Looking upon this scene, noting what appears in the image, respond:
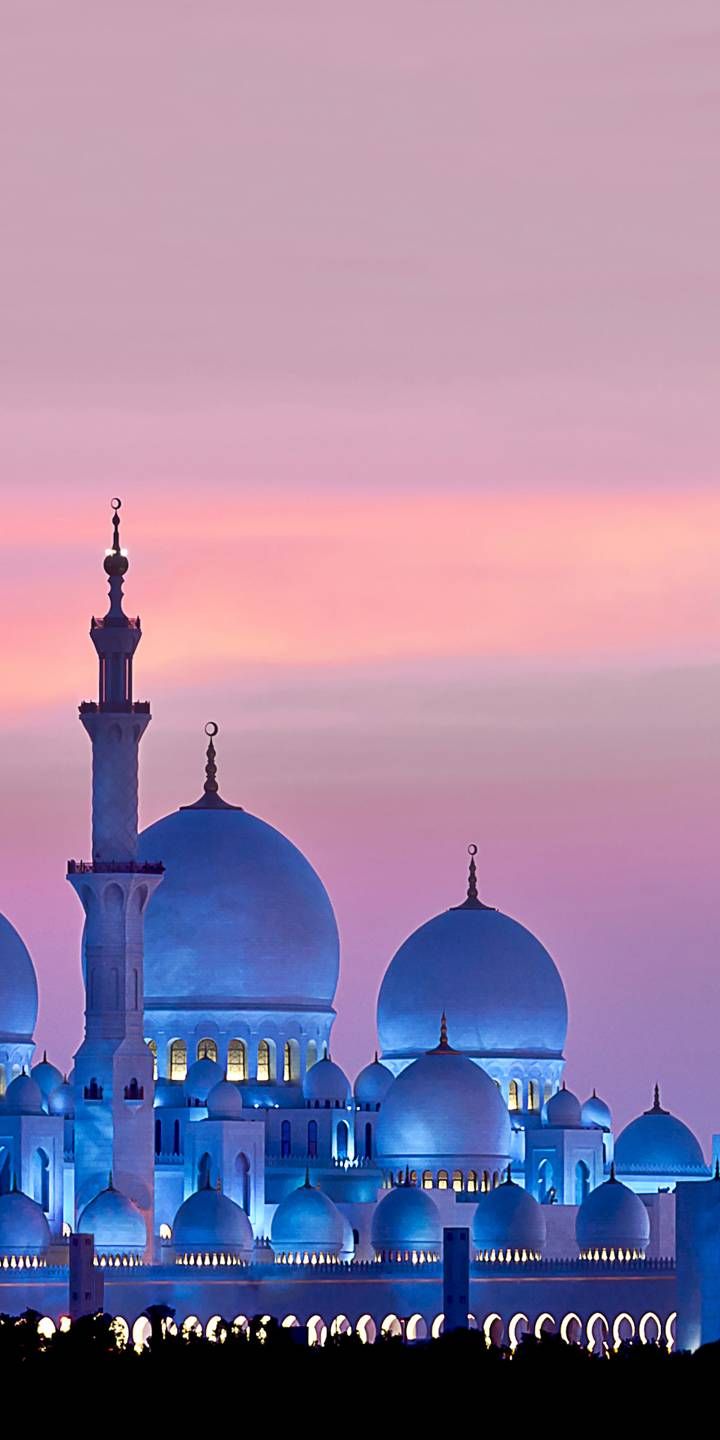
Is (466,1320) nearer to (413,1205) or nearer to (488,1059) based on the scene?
(413,1205)

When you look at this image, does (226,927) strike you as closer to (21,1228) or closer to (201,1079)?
(201,1079)

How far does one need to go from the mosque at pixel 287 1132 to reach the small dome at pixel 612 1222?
0.22 feet

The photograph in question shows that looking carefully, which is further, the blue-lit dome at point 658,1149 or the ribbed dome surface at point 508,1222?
the blue-lit dome at point 658,1149

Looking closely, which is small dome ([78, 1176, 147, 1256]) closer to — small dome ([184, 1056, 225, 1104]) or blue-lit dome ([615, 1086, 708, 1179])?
small dome ([184, 1056, 225, 1104])

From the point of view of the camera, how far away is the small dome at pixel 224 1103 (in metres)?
Answer: 108

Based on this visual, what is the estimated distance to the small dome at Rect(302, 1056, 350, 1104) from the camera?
11162 centimetres

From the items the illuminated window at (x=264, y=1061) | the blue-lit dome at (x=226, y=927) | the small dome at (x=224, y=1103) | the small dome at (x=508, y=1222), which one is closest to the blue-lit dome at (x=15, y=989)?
the blue-lit dome at (x=226, y=927)

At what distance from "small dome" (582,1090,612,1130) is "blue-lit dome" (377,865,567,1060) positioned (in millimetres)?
1382

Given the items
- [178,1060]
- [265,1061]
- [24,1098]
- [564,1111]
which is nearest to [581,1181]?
[564,1111]

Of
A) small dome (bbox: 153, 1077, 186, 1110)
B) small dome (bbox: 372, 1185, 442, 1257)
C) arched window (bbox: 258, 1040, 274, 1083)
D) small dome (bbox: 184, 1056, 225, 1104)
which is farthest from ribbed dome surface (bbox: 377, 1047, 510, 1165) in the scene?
small dome (bbox: 153, 1077, 186, 1110)

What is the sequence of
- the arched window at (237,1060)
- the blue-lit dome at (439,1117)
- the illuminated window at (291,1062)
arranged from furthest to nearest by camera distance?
the illuminated window at (291,1062)
the arched window at (237,1060)
the blue-lit dome at (439,1117)

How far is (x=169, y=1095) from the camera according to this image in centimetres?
11112

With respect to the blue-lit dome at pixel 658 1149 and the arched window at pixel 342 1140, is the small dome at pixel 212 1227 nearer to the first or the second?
the arched window at pixel 342 1140

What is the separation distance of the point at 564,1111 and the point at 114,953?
1381 centimetres
